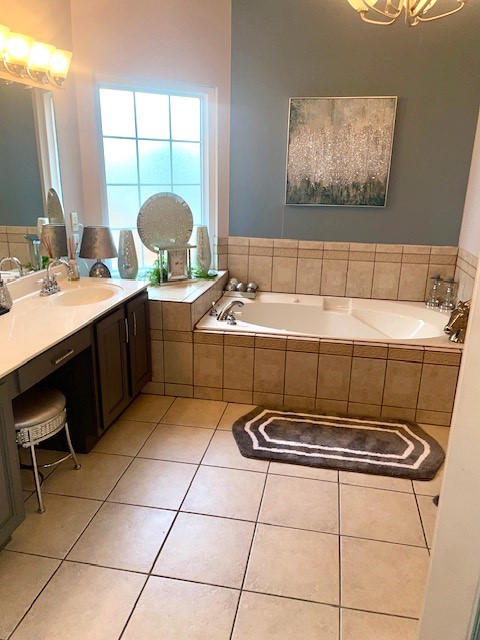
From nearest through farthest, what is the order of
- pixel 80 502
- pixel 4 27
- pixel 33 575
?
pixel 33 575
pixel 80 502
pixel 4 27

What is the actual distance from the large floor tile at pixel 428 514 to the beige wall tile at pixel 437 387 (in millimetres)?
755

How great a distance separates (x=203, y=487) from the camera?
2248 mm

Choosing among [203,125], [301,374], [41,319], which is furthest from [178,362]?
[203,125]

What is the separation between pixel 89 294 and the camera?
9.06ft

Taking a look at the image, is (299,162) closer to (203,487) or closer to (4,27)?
(4,27)

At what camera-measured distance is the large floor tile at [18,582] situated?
158 centimetres

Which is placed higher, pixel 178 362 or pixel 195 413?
pixel 178 362

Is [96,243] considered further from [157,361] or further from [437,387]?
[437,387]

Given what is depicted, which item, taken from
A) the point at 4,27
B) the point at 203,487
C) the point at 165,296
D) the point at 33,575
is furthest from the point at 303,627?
the point at 4,27

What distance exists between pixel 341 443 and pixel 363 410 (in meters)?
0.40

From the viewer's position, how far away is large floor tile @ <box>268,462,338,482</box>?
2.35m

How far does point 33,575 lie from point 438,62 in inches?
149

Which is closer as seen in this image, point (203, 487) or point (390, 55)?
point (203, 487)

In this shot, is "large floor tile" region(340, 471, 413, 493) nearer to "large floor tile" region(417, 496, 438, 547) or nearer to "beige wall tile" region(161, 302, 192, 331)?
"large floor tile" region(417, 496, 438, 547)
